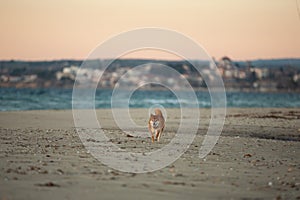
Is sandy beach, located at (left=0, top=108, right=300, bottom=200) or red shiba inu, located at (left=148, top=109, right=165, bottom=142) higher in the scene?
red shiba inu, located at (left=148, top=109, right=165, bottom=142)

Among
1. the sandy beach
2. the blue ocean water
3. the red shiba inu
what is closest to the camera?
the sandy beach

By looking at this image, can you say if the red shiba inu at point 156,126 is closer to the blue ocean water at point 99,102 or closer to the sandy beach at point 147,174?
the sandy beach at point 147,174

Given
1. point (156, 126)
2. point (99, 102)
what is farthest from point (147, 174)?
point (99, 102)

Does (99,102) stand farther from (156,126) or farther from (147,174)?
(147,174)

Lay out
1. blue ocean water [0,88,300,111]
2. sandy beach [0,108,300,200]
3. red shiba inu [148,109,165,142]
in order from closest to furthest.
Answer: sandy beach [0,108,300,200] → red shiba inu [148,109,165,142] → blue ocean water [0,88,300,111]

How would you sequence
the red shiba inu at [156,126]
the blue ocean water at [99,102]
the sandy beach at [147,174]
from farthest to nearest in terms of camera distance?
the blue ocean water at [99,102] < the red shiba inu at [156,126] < the sandy beach at [147,174]

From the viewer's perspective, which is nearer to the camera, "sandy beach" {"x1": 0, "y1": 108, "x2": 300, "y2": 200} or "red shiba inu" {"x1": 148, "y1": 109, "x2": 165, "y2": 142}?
"sandy beach" {"x1": 0, "y1": 108, "x2": 300, "y2": 200}

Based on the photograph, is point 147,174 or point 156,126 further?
point 156,126

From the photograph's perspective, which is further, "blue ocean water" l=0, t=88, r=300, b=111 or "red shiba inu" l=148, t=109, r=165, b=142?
"blue ocean water" l=0, t=88, r=300, b=111

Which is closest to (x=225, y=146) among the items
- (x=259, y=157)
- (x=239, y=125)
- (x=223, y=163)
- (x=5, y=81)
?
(x=259, y=157)

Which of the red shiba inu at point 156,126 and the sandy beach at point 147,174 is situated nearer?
the sandy beach at point 147,174

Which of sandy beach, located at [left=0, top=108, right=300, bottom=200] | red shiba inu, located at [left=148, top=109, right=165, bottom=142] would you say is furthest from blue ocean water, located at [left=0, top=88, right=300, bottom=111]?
sandy beach, located at [left=0, top=108, right=300, bottom=200]

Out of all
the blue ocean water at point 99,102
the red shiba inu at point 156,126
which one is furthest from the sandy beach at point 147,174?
the blue ocean water at point 99,102

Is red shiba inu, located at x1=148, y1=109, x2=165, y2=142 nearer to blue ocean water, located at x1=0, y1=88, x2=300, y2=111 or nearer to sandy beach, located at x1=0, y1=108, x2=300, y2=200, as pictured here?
sandy beach, located at x1=0, y1=108, x2=300, y2=200
